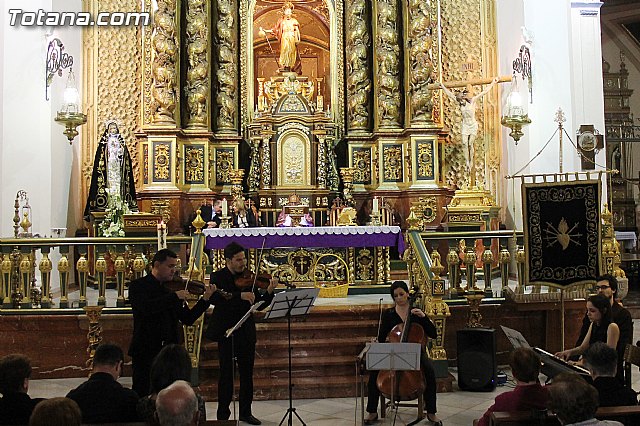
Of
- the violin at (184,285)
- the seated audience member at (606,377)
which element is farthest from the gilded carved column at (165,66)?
the seated audience member at (606,377)

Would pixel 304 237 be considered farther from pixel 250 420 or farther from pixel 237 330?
pixel 250 420

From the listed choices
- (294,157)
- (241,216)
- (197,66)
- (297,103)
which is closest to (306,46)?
(297,103)

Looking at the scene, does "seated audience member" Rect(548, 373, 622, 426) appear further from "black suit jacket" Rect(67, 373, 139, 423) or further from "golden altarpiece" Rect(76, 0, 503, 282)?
"golden altarpiece" Rect(76, 0, 503, 282)

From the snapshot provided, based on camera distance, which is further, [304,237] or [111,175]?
[111,175]

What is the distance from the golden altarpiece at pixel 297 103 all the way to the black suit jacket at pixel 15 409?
9.97m

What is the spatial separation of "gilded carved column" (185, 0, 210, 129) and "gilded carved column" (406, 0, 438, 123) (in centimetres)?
422

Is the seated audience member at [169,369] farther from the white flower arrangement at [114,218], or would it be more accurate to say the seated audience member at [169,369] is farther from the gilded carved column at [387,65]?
the gilded carved column at [387,65]

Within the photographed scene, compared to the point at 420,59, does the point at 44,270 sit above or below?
below

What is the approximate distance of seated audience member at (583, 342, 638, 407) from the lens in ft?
14.7

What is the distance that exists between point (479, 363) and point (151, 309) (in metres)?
3.79

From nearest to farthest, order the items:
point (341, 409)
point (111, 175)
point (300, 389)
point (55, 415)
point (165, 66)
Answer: point (55, 415) < point (341, 409) < point (300, 389) < point (111, 175) < point (165, 66)

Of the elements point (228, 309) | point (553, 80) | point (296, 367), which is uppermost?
point (553, 80)

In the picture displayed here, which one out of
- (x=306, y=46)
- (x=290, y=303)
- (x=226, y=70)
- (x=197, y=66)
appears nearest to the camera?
(x=290, y=303)

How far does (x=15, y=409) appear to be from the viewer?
3.98 meters
